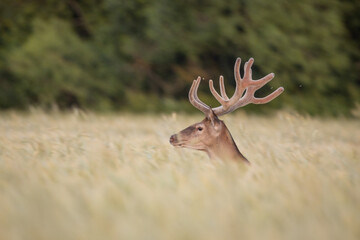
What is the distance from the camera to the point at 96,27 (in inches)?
793

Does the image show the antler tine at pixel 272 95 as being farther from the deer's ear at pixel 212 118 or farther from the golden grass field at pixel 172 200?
the golden grass field at pixel 172 200

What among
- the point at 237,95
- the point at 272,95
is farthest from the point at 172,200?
the point at 272,95

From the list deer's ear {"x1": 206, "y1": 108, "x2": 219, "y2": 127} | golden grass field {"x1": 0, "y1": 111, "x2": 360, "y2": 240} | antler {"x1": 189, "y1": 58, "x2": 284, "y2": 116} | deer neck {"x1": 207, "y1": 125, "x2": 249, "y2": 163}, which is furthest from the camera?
antler {"x1": 189, "y1": 58, "x2": 284, "y2": 116}

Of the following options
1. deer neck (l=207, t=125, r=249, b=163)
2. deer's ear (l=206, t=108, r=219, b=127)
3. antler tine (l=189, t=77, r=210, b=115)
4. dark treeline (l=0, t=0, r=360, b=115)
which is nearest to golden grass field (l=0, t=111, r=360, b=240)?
deer neck (l=207, t=125, r=249, b=163)

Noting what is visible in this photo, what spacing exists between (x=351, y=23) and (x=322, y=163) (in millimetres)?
16298

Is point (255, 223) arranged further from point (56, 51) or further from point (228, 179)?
point (56, 51)

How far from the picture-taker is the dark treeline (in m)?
18.3

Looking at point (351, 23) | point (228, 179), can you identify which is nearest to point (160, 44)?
point (351, 23)

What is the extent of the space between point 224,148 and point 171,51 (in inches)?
545

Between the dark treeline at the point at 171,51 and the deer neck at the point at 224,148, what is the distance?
12578 mm

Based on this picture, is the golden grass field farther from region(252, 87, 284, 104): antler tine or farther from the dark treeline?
the dark treeline

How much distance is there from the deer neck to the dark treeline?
41.3 feet

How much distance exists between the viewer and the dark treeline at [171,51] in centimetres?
1828

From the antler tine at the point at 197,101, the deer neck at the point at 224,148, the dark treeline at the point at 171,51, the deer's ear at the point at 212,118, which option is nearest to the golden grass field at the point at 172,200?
the deer neck at the point at 224,148
